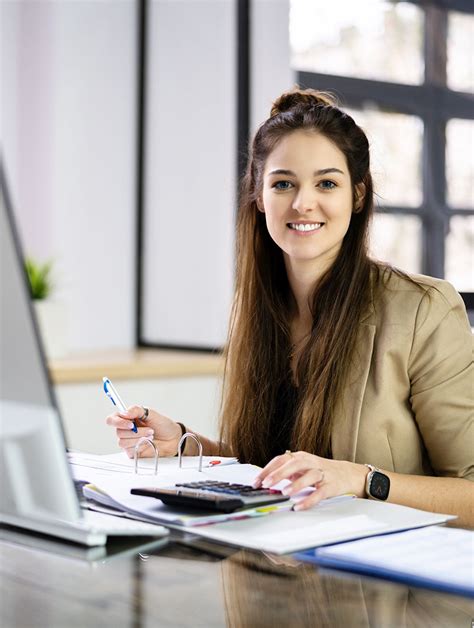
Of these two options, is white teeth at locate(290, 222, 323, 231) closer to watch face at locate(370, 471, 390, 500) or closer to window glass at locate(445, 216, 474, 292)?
watch face at locate(370, 471, 390, 500)

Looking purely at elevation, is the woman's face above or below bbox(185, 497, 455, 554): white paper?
above

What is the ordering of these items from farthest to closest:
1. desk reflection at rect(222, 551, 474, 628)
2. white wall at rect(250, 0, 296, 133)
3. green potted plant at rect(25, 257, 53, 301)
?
1. white wall at rect(250, 0, 296, 133)
2. green potted plant at rect(25, 257, 53, 301)
3. desk reflection at rect(222, 551, 474, 628)

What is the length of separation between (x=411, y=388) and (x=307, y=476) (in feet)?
1.69

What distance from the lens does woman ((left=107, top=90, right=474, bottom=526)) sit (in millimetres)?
1655

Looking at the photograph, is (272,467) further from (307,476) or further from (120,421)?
(120,421)

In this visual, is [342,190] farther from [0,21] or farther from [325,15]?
[0,21]

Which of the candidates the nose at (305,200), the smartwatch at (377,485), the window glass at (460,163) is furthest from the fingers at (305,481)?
the window glass at (460,163)

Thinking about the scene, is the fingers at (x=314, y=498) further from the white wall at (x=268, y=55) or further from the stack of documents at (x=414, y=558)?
the white wall at (x=268, y=55)

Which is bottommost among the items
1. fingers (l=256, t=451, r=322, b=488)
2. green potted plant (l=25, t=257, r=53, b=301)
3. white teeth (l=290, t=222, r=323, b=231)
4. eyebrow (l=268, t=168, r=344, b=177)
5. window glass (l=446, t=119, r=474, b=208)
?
fingers (l=256, t=451, r=322, b=488)

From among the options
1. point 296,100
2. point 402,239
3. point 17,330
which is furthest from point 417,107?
point 17,330

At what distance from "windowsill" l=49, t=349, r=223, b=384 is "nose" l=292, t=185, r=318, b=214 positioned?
4.83ft

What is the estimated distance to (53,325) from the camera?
3662 millimetres

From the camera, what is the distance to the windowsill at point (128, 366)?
3.36 metres

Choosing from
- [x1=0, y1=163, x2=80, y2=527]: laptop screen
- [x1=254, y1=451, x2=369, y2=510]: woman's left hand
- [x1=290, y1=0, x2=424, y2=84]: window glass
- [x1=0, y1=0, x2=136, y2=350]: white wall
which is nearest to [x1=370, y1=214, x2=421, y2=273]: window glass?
[x1=290, y1=0, x2=424, y2=84]: window glass
